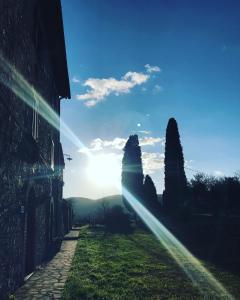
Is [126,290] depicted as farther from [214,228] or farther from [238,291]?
[214,228]

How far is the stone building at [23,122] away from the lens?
5805mm

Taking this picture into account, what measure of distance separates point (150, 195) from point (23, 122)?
3309cm

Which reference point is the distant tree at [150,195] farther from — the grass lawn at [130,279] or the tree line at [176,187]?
the grass lawn at [130,279]

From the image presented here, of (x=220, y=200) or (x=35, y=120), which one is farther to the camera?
(x=220, y=200)

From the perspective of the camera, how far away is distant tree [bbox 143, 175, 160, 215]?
122 feet

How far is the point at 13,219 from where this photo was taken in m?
6.54

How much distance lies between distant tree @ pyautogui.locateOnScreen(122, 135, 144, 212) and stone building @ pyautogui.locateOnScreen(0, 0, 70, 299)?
30.5 meters

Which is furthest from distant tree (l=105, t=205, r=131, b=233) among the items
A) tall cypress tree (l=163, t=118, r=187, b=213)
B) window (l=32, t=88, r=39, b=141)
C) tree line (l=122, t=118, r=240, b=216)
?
window (l=32, t=88, r=39, b=141)

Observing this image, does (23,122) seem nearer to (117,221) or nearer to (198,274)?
(198,274)

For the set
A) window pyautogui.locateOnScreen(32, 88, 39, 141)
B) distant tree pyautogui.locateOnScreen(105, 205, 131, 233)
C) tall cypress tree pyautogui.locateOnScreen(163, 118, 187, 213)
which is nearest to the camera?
window pyautogui.locateOnScreen(32, 88, 39, 141)

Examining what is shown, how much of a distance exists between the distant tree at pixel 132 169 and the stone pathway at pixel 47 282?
98.7 ft

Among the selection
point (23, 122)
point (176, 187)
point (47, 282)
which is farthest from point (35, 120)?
point (176, 187)

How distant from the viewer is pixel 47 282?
26.8ft

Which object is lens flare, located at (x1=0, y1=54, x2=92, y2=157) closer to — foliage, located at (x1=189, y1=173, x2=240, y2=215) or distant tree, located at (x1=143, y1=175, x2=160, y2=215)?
foliage, located at (x1=189, y1=173, x2=240, y2=215)
